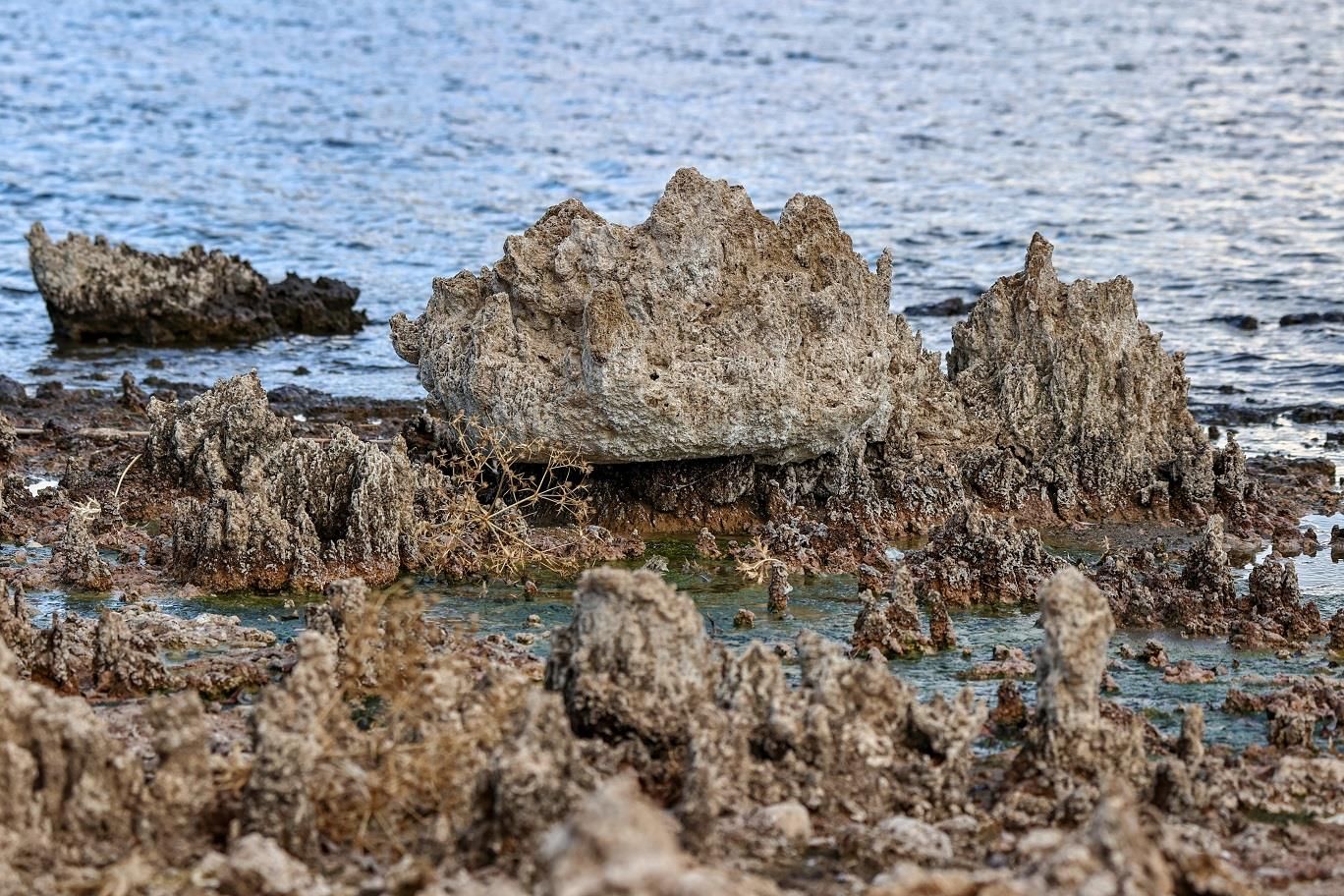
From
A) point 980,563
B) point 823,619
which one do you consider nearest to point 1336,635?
point 980,563

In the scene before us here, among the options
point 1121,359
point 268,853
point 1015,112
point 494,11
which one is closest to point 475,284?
point 1121,359

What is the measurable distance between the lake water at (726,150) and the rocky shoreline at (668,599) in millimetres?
3043

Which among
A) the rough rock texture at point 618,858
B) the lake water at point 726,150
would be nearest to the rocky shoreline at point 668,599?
the rough rock texture at point 618,858

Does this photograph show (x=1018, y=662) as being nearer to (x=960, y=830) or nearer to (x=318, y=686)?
(x=960, y=830)

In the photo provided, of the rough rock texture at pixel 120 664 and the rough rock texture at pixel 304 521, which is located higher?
the rough rock texture at pixel 304 521

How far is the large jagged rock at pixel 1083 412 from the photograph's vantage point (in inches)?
421

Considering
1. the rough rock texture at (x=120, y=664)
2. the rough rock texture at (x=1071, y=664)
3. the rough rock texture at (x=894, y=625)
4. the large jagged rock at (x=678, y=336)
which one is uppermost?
the large jagged rock at (x=678, y=336)

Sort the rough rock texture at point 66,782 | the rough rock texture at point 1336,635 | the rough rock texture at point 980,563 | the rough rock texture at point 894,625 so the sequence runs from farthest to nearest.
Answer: the rough rock texture at point 980,563, the rough rock texture at point 1336,635, the rough rock texture at point 894,625, the rough rock texture at point 66,782

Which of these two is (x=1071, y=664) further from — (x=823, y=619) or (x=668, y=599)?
(x=823, y=619)

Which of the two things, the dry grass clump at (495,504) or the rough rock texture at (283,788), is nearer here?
the rough rock texture at (283,788)

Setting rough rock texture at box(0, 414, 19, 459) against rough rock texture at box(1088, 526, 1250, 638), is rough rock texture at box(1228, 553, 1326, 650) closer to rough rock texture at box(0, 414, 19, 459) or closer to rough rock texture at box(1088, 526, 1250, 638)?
rough rock texture at box(1088, 526, 1250, 638)

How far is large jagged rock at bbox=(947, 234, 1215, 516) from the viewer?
10.7m

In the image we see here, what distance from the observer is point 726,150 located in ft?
96.5

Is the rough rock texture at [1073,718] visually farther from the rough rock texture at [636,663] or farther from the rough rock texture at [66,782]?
the rough rock texture at [66,782]
